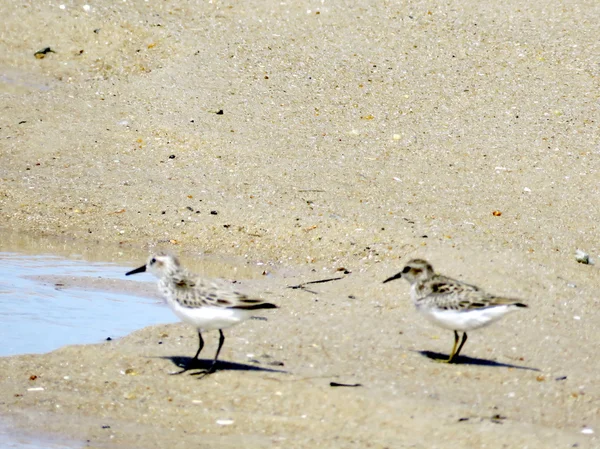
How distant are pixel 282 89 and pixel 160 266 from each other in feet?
25.2

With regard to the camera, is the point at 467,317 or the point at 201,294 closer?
the point at 201,294

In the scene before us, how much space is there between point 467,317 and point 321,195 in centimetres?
477

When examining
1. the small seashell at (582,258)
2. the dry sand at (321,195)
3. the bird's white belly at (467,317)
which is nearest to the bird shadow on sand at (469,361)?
the dry sand at (321,195)

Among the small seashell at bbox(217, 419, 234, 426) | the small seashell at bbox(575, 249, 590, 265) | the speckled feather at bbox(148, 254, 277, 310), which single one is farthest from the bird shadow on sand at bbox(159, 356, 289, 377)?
the small seashell at bbox(575, 249, 590, 265)

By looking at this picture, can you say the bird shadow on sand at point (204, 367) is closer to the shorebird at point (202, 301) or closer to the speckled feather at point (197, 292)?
the shorebird at point (202, 301)

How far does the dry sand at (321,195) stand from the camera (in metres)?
7.23

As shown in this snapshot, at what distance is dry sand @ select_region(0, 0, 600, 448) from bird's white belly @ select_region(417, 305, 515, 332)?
0.36 m

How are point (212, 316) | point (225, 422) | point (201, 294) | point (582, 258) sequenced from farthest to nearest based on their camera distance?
point (582, 258) → point (201, 294) → point (212, 316) → point (225, 422)

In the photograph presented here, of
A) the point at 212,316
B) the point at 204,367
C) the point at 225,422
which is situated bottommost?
the point at 225,422

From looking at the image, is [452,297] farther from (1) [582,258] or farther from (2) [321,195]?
(2) [321,195]

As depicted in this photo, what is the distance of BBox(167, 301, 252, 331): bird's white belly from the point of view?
24.4ft

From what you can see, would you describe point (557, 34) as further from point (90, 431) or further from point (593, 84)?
point (90, 431)

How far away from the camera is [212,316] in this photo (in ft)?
24.5

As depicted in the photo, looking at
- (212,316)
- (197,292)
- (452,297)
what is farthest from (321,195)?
(212,316)
